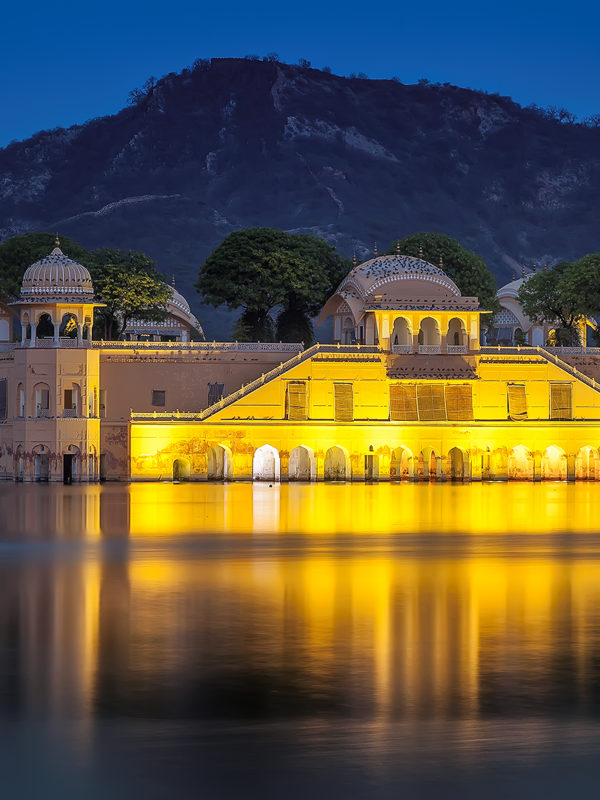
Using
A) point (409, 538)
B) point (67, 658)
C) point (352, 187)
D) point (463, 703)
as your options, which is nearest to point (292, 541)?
point (409, 538)

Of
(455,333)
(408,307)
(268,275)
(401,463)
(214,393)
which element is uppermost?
(268,275)

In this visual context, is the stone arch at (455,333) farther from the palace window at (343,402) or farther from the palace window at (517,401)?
the palace window at (343,402)

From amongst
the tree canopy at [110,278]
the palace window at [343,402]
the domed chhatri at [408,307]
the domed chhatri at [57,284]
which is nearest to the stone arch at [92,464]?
the domed chhatri at [57,284]

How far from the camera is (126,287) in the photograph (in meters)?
72.3

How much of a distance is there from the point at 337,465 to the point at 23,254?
2118cm

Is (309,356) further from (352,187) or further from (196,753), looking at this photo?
(352,187)

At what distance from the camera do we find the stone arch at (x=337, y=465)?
6347 centimetres

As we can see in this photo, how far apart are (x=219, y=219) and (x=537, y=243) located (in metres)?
39.1

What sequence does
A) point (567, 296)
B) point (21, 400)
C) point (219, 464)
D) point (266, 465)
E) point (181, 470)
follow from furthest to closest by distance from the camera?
1. point (567, 296)
2. point (266, 465)
3. point (219, 464)
4. point (181, 470)
5. point (21, 400)

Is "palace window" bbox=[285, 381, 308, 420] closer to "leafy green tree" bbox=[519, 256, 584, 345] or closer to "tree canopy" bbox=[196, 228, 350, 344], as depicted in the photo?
"tree canopy" bbox=[196, 228, 350, 344]

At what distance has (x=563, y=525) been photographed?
38688mm

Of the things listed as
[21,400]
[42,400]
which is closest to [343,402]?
[42,400]

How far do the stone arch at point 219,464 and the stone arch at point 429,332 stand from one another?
12228 mm

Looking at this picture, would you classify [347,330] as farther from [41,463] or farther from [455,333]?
[41,463]
